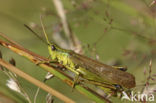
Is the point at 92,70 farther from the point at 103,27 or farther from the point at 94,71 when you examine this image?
the point at 103,27

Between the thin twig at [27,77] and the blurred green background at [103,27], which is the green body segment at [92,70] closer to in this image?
the blurred green background at [103,27]

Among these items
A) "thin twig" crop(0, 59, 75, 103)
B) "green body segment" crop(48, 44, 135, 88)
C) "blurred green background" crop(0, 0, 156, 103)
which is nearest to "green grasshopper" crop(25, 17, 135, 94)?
"green body segment" crop(48, 44, 135, 88)

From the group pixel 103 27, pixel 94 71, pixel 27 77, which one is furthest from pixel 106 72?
pixel 103 27

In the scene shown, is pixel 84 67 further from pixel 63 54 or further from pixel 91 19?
pixel 91 19

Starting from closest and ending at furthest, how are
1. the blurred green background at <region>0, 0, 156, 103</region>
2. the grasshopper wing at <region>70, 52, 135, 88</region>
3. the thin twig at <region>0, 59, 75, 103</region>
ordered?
the thin twig at <region>0, 59, 75, 103</region> < the grasshopper wing at <region>70, 52, 135, 88</region> < the blurred green background at <region>0, 0, 156, 103</region>

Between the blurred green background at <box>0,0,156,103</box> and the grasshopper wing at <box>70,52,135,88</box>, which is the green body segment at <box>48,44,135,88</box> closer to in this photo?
the grasshopper wing at <box>70,52,135,88</box>

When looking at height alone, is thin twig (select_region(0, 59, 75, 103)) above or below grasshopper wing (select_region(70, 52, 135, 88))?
above

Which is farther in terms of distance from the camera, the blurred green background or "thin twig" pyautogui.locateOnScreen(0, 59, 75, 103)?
the blurred green background

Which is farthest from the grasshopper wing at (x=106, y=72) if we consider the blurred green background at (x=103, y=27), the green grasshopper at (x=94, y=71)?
the blurred green background at (x=103, y=27)
